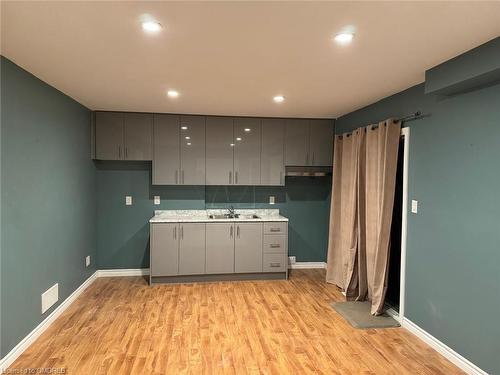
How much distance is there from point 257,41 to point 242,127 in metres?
2.64

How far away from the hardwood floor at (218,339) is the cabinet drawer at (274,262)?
522mm

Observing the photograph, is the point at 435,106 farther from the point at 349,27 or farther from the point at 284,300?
the point at 284,300

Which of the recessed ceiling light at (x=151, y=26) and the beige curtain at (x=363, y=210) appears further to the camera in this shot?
the beige curtain at (x=363, y=210)

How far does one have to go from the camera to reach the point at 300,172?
15.9ft

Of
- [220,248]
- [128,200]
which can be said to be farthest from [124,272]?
[220,248]

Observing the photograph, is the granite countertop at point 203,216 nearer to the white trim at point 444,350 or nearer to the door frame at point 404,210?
the door frame at point 404,210

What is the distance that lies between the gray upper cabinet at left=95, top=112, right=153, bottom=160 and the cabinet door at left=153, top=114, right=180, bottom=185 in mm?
86

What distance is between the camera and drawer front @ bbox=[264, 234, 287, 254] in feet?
14.7

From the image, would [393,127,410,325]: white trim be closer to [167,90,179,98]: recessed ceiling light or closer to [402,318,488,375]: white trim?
[402,318,488,375]: white trim

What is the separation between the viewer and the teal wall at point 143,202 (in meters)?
4.67

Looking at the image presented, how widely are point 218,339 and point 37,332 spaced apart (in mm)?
1666

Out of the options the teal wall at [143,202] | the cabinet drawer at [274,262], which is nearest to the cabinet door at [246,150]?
the teal wall at [143,202]

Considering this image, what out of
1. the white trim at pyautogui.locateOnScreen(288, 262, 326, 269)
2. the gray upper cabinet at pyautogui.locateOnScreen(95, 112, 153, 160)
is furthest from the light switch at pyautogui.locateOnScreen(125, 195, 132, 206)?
the white trim at pyautogui.locateOnScreen(288, 262, 326, 269)

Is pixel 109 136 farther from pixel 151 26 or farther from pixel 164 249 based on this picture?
pixel 151 26
